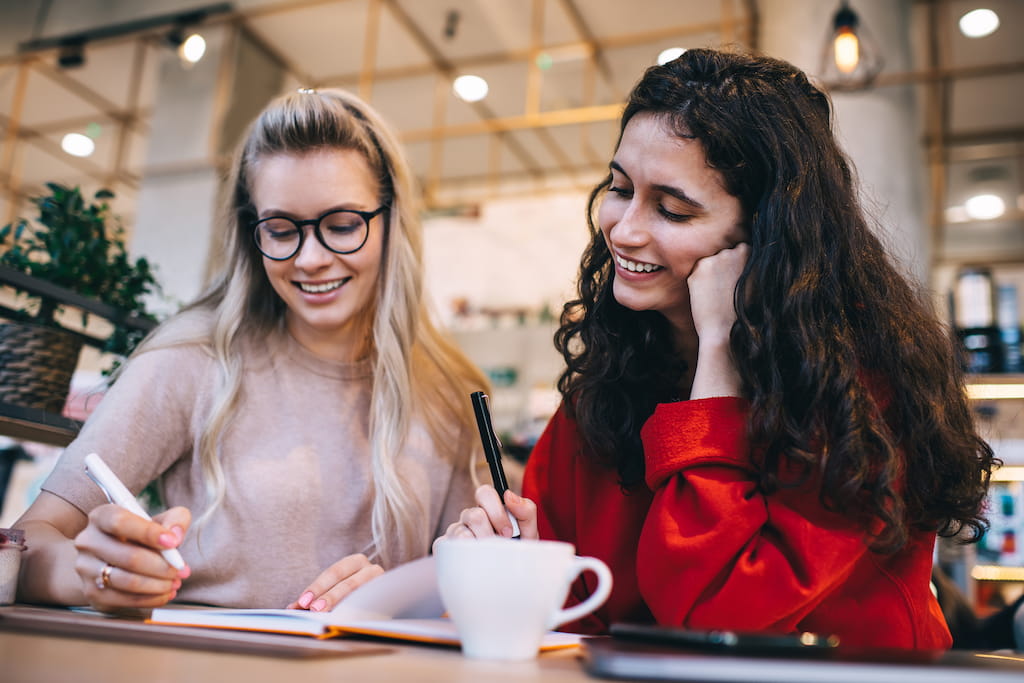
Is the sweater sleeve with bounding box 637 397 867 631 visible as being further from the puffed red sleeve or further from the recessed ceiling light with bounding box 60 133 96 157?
the recessed ceiling light with bounding box 60 133 96 157

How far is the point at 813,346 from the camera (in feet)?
2.90

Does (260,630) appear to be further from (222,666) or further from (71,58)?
(71,58)

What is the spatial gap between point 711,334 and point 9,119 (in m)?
6.64

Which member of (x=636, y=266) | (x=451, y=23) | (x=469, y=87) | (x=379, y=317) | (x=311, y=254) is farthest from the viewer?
(x=469, y=87)

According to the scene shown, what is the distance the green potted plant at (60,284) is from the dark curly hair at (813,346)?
2.62ft

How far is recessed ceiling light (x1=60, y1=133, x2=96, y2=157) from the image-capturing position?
255 inches

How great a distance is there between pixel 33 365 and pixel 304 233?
17.4 inches

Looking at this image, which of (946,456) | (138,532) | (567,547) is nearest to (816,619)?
(946,456)

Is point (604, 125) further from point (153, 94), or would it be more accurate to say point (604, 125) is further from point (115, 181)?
point (115, 181)

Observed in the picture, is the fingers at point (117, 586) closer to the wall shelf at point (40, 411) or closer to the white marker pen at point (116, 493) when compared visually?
the white marker pen at point (116, 493)

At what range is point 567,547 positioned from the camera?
57cm

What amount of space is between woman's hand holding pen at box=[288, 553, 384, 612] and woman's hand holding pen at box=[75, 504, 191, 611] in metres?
0.17

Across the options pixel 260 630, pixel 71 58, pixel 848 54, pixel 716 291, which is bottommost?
pixel 260 630

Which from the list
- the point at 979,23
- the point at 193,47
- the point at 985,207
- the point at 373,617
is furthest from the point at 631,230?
the point at 985,207
